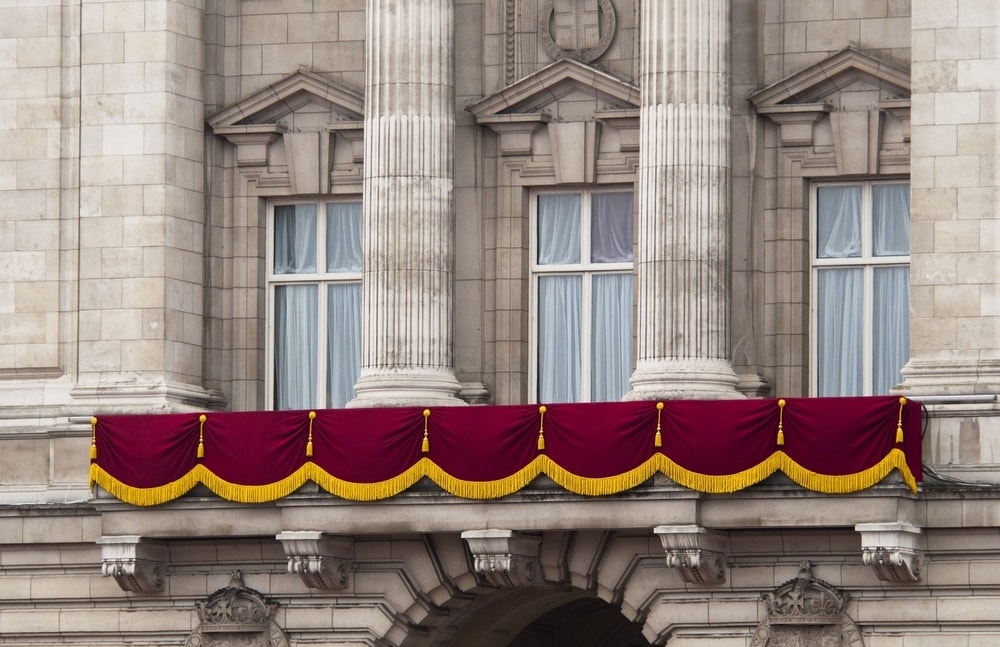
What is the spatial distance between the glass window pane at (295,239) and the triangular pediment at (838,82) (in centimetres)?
807

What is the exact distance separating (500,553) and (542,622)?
35.8 feet

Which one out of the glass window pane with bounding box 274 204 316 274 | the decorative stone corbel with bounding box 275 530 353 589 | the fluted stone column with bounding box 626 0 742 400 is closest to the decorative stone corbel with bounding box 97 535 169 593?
the decorative stone corbel with bounding box 275 530 353 589

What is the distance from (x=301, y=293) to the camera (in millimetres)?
55531

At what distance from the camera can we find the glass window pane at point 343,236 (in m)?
55.3

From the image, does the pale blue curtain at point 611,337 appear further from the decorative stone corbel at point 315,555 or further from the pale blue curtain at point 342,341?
the decorative stone corbel at point 315,555

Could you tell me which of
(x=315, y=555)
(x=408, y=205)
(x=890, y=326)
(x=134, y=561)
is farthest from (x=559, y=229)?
(x=134, y=561)

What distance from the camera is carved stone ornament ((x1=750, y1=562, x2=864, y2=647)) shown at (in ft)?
162

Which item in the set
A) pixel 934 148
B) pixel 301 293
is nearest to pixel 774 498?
pixel 934 148

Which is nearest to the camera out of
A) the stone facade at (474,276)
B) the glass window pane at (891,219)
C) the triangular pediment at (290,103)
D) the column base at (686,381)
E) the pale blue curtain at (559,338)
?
the stone facade at (474,276)

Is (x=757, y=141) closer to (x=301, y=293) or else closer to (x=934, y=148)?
(x=934, y=148)

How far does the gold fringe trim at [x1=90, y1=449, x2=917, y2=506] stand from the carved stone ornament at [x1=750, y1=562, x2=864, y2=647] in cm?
182

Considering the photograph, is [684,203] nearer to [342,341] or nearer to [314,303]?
[342,341]

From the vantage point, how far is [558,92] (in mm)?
54031

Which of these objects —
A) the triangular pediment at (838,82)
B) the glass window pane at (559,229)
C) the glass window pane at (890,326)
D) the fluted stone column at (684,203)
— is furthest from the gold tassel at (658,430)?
the triangular pediment at (838,82)
